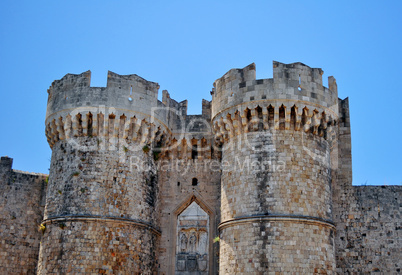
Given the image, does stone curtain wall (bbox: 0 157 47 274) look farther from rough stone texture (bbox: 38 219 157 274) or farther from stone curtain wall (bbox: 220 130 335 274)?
stone curtain wall (bbox: 220 130 335 274)

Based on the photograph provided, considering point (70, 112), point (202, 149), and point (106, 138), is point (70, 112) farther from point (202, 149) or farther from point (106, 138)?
point (202, 149)

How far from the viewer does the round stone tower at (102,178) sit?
560 inches

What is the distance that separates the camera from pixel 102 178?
14773 mm

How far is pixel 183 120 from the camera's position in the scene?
17.0 meters

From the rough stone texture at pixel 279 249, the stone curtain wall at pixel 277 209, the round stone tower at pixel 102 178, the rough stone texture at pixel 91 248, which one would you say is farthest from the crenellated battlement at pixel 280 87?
the rough stone texture at pixel 91 248

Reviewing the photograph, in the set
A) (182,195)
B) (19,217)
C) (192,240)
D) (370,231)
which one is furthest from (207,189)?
(19,217)

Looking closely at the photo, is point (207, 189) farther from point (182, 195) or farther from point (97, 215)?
point (97, 215)

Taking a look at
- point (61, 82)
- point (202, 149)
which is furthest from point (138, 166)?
point (61, 82)

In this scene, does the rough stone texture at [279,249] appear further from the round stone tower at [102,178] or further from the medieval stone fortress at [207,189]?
the round stone tower at [102,178]

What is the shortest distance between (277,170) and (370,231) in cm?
354

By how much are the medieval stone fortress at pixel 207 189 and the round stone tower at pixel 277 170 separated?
29mm

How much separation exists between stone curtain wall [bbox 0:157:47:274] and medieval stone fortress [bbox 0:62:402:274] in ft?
0.14

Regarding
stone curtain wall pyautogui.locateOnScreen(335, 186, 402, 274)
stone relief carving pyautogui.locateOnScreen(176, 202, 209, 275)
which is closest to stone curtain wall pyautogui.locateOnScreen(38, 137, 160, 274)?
stone relief carving pyautogui.locateOnScreen(176, 202, 209, 275)

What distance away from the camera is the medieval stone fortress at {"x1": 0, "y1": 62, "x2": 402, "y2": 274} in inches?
527
